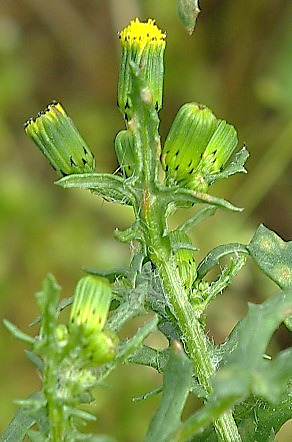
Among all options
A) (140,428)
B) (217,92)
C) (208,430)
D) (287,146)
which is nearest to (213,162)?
(208,430)

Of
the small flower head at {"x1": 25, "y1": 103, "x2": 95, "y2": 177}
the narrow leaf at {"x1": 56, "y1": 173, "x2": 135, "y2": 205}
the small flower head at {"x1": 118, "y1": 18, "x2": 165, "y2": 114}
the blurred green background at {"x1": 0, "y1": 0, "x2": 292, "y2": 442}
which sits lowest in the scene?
the blurred green background at {"x1": 0, "y1": 0, "x2": 292, "y2": 442}

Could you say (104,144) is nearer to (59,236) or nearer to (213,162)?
(59,236)

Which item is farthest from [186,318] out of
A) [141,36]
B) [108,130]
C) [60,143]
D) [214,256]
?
[108,130]

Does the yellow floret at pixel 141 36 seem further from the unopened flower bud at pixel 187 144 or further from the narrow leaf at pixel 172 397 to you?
the narrow leaf at pixel 172 397

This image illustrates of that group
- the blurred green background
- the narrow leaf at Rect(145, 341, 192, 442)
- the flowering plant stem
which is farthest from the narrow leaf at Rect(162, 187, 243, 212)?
the blurred green background

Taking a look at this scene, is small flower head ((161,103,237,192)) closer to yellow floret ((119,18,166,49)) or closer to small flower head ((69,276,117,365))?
yellow floret ((119,18,166,49))

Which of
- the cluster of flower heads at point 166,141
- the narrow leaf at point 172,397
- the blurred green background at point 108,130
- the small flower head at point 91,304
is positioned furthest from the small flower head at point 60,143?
the blurred green background at point 108,130
